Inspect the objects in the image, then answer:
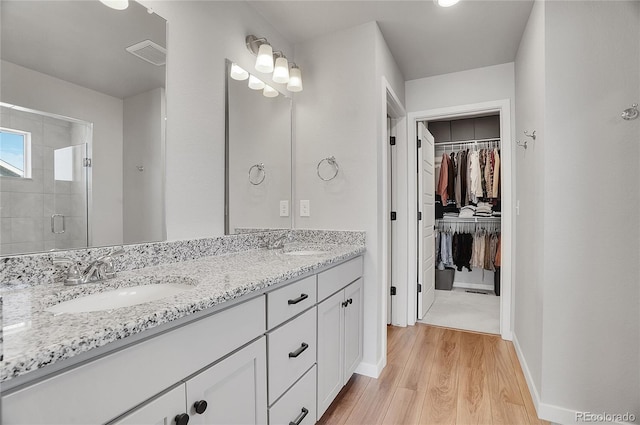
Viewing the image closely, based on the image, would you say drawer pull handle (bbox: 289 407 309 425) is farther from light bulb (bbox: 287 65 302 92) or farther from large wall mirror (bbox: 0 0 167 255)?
light bulb (bbox: 287 65 302 92)

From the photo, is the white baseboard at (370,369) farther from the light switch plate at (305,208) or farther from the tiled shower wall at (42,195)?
the tiled shower wall at (42,195)

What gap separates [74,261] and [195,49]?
112 cm

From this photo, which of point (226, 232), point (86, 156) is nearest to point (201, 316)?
point (86, 156)

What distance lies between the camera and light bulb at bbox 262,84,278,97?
2092 millimetres

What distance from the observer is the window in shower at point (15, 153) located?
0.90m

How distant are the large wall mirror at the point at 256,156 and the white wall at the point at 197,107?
6 cm

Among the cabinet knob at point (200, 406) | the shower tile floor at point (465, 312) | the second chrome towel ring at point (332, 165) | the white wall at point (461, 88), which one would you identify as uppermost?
the white wall at point (461, 88)

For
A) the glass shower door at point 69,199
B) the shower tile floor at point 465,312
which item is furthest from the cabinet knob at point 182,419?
the shower tile floor at point 465,312

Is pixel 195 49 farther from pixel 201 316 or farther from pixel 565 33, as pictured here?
pixel 565 33

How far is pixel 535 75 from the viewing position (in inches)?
71.8

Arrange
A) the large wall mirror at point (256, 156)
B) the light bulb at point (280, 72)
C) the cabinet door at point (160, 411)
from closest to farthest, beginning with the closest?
the cabinet door at point (160, 411), the large wall mirror at point (256, 156), the light bulb at point (280, 72)

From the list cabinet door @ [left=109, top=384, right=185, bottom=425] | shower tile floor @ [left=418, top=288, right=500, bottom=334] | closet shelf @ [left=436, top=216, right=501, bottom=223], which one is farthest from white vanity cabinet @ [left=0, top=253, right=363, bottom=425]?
closet shelf @ [left=436, top=216, right=501, bottom=223]

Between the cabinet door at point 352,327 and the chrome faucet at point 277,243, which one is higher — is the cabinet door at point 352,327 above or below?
below

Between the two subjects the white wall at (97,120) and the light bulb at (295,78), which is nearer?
the white wall at (97,120)
